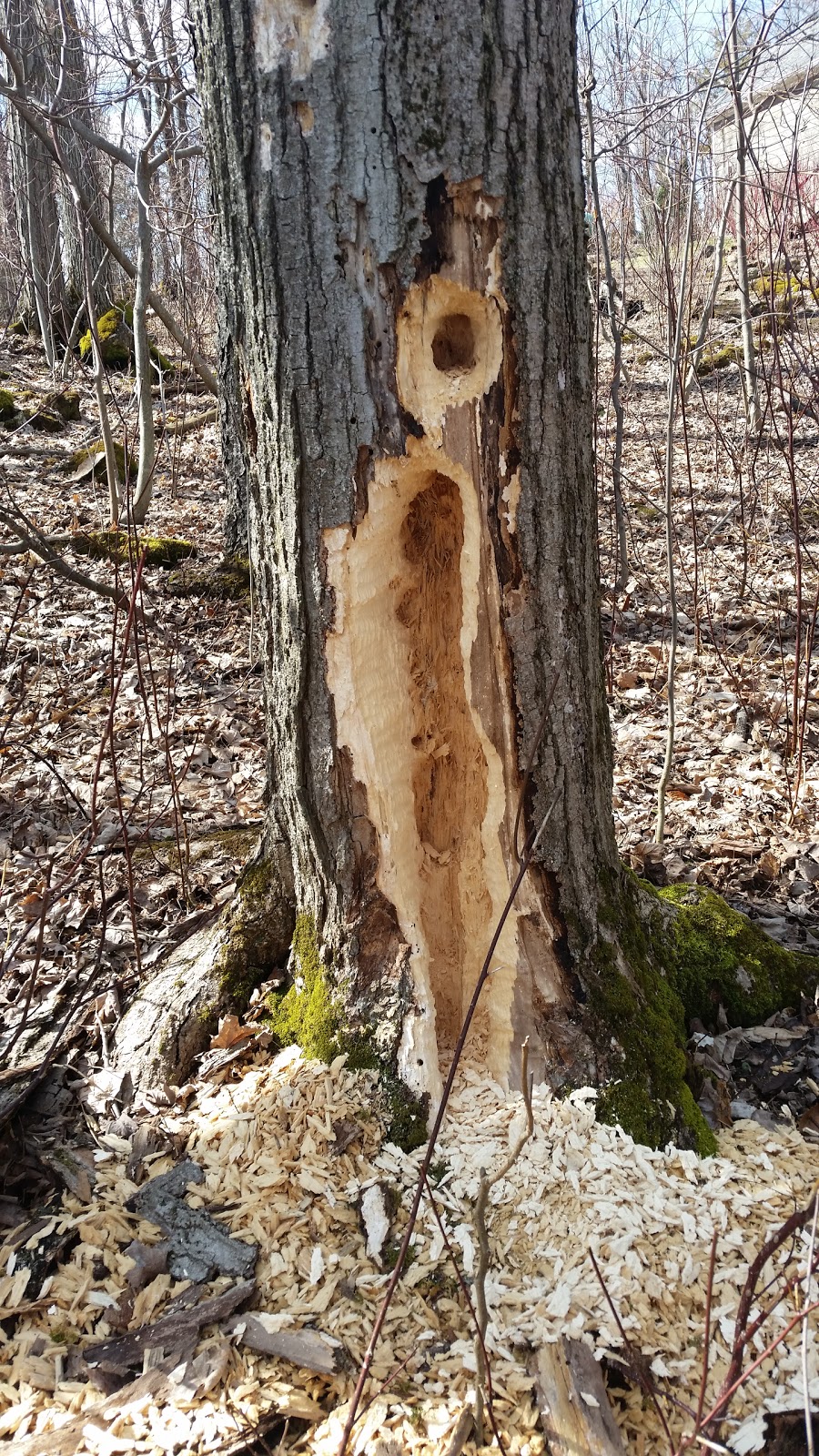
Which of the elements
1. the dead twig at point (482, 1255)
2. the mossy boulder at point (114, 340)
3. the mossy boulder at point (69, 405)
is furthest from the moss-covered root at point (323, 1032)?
the mossy boulder at point (114, 340)

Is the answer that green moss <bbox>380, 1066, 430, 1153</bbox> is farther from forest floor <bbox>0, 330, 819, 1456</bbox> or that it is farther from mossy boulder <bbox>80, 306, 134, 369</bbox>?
mossy boulder <bbox>80, 306, 134, 369</bbox>

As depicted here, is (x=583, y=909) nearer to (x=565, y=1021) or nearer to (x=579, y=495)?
(x=565, y=1021)

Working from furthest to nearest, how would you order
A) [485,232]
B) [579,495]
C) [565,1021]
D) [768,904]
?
[768,904], [565,1021], [579,495], [485,232]

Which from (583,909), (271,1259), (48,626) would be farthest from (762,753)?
(48,626)

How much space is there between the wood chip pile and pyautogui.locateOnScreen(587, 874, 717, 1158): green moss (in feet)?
0.20

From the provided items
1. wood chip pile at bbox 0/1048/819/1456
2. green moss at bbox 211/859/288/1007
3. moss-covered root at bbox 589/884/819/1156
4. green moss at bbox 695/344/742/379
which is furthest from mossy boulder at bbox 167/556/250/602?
green moss at bbox 695/344/742/379

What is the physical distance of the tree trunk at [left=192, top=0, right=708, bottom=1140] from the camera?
171 centimetres

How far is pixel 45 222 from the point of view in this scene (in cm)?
1121

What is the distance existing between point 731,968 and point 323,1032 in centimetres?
124

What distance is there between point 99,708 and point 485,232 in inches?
121

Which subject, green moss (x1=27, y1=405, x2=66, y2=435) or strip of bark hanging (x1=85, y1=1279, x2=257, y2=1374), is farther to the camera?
green moss (x1=27, y1=405, x2=66, y2=435)

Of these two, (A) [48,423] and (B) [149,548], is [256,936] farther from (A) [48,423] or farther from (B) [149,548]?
(A) [48,423]

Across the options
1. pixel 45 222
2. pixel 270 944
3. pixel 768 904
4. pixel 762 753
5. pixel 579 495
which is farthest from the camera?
pixel 45 222

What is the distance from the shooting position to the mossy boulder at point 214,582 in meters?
5.36
